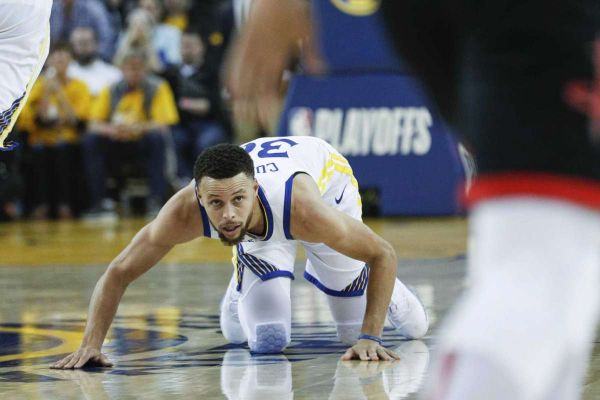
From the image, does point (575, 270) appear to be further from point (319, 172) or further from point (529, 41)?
point (319, 172)

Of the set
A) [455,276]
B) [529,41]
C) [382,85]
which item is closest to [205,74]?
[382,85]

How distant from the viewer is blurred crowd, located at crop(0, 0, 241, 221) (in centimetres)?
1458

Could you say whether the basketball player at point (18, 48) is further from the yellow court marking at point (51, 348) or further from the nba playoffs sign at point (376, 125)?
the nba playoffs sign at point (376, 125)

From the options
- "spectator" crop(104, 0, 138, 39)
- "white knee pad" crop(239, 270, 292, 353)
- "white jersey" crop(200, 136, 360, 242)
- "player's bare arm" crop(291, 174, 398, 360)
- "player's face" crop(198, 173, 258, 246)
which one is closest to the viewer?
"player's face" crop(198, 173, 258, 246)

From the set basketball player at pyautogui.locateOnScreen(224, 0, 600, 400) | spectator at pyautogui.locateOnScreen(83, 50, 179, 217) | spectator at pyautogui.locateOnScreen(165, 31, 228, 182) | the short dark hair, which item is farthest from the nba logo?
basketball player at pyautogui.locateOnScreen(224, 0, 600, 400)

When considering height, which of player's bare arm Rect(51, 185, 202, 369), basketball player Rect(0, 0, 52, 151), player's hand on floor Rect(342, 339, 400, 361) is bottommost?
player's hand on floor Rect(342, 339, 400, 361)

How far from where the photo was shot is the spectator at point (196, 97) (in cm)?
1499

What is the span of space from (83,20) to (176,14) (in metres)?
1.11

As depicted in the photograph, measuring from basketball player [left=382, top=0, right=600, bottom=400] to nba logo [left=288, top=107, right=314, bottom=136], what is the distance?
11.6 meters

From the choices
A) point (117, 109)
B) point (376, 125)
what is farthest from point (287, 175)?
point (117, 109)

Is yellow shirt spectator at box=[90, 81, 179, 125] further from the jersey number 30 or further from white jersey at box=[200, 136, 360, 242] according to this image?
the jersey number 30

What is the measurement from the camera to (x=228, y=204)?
520 centimetres

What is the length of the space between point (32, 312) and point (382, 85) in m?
7.24

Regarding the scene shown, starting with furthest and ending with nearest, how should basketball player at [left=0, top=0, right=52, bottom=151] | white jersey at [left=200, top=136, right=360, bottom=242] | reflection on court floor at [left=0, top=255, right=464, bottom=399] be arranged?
basketball player at [left=0, top=0, right=52, bottom=151] < white jersey at [left=200, top=136, right=360, bottom=242] < reflection on court floor at [left=0, top=255, right=464, bottom=399]
